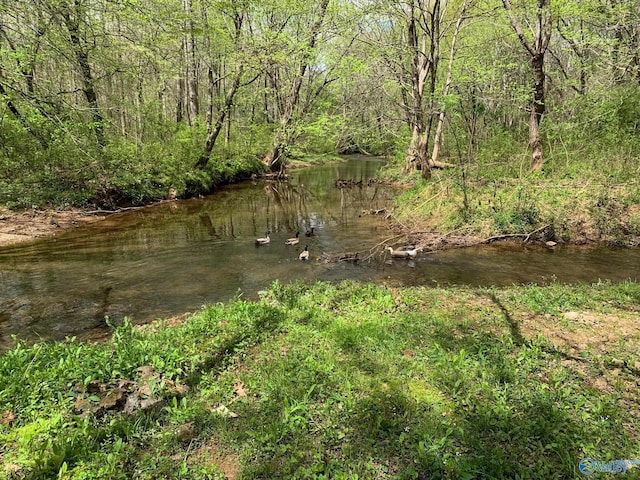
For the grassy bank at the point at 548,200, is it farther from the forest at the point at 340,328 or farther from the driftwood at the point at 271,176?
the driftwood at the point at 271,176

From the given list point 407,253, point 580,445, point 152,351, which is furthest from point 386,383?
point 407,253

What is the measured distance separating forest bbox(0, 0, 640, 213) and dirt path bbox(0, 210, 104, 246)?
0.62 metres

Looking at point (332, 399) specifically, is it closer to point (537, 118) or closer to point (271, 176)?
point (537, 118)

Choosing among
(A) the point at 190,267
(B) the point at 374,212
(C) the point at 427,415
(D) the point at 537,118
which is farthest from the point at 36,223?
(D) the point at 537,118

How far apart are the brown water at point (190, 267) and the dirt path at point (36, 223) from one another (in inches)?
23.8

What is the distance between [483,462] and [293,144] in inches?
895

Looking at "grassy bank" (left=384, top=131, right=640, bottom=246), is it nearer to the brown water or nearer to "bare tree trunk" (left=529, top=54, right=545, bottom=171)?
"bare tree trunk" (left=529, top=54, right=545, bottom=171)

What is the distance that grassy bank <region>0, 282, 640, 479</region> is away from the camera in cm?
270

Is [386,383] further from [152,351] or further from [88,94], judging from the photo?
[88,94]

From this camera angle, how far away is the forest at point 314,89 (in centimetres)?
1157

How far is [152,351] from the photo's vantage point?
3938 mm

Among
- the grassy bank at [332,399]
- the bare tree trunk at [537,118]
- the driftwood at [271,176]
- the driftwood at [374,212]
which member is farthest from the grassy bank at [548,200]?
the driftwood at [271,176]

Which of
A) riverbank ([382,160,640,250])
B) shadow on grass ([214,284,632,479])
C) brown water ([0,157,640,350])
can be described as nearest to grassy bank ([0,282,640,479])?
shadow on grass ([214,284,632,479])

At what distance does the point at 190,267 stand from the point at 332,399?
20.7 feet
